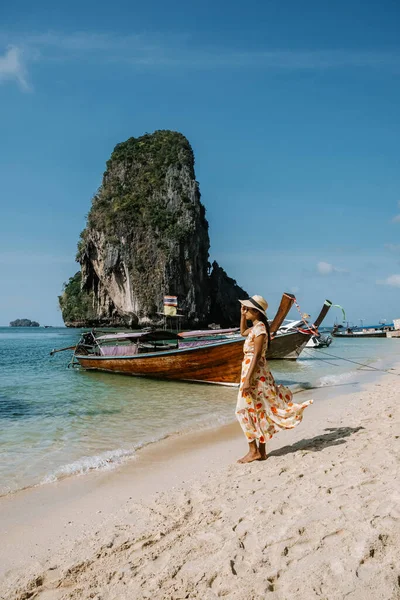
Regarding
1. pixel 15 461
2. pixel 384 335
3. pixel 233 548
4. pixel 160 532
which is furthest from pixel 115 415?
pixel 384 335

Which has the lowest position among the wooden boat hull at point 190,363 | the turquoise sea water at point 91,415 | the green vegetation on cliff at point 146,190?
the turquoise sea water at point 91,415

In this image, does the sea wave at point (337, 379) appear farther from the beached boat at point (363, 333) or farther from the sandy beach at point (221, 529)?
the beached boat at point (363, 333)

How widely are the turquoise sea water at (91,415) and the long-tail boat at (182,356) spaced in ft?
1.04

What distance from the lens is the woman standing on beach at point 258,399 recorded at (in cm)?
434

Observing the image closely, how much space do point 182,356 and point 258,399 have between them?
7381 mm

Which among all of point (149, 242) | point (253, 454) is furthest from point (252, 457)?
point (149, 242)

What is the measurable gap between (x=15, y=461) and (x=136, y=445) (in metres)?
1.51

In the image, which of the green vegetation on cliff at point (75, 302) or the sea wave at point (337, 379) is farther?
the green vegetation on cliff at point (75, 302)

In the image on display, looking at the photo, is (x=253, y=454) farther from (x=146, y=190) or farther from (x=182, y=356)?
(x=146, y=190)

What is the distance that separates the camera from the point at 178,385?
465 inches

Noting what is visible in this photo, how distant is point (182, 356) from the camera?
11.7 m

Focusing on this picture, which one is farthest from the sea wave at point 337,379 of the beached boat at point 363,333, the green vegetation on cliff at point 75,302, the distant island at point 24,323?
the distant island at point 24,323

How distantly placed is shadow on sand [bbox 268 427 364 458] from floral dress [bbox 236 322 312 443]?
0.43 metres

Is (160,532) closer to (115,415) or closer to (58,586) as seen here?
(58,586)
